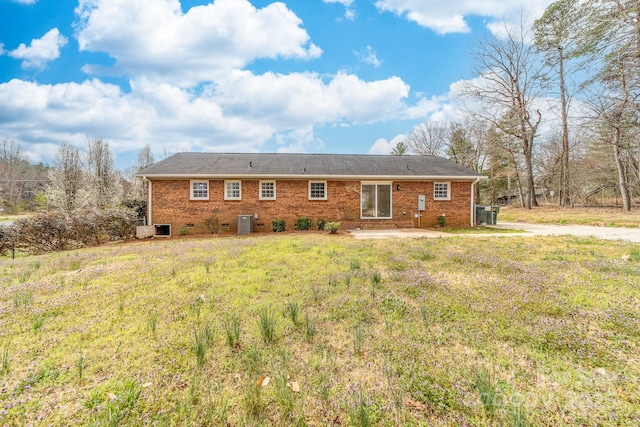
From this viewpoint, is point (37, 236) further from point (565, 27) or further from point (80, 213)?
point (565, 27)

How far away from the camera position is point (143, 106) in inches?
648

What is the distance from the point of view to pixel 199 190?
13656 millimetres

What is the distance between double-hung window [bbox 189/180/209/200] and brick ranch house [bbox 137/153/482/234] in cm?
5

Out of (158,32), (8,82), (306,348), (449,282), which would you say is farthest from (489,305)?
(8,82)

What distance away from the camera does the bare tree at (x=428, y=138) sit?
35.6 m

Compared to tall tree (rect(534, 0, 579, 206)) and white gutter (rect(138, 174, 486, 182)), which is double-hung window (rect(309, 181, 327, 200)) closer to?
white gutter (rect(138, 174, 486, 182))

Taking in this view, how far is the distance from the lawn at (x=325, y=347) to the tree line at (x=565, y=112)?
1454 centimetres

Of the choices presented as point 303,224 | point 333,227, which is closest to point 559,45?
point 333,227

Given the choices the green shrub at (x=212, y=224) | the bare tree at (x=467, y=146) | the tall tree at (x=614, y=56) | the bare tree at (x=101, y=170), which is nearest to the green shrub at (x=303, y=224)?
the green shrub at (x=212, y=224)

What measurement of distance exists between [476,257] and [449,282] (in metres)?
2.26

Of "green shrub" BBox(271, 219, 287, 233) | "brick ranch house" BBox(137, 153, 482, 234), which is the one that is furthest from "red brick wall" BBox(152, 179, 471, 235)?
"green shrub" BBox(271, 219, 287, 233)

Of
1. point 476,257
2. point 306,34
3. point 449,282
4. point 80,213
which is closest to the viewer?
point 449,282

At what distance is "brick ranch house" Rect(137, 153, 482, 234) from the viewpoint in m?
13.5

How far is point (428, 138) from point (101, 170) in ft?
121
